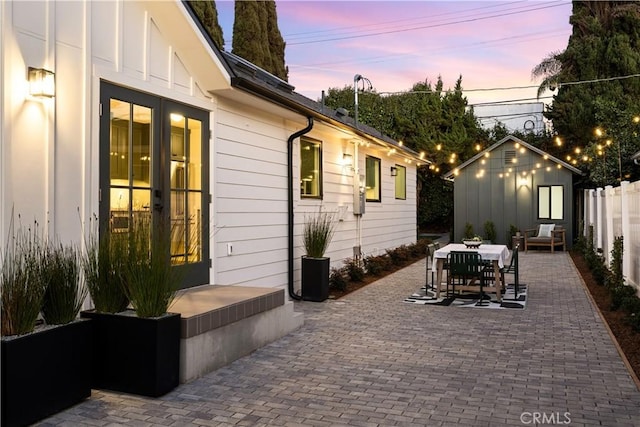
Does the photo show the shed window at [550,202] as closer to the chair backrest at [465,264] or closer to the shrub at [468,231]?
the shrub at [468,231]

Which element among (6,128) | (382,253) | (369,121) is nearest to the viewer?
(6,128)

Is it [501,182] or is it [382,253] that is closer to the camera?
[382,253]

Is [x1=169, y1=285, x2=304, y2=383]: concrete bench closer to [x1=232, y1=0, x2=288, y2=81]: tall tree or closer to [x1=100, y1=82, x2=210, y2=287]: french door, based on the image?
[x1=100, y1=82, x2=210, y2=287]: french door

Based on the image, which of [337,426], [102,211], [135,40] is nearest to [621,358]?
[337,426]

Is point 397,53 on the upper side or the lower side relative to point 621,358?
upper

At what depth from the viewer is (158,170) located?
211 inches

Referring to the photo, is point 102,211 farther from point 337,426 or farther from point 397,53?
point 397,53

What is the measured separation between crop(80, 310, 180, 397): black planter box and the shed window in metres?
16.6

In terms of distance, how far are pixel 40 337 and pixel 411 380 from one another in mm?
2620

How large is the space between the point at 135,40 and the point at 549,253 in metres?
14.3

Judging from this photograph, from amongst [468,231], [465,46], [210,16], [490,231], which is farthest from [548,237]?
[210,16]

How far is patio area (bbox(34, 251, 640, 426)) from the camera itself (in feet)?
11.4

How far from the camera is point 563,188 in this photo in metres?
17.9

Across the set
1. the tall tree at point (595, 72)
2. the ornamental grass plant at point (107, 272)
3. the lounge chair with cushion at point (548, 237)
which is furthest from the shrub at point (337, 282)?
the tall tree at point (595, 72)
